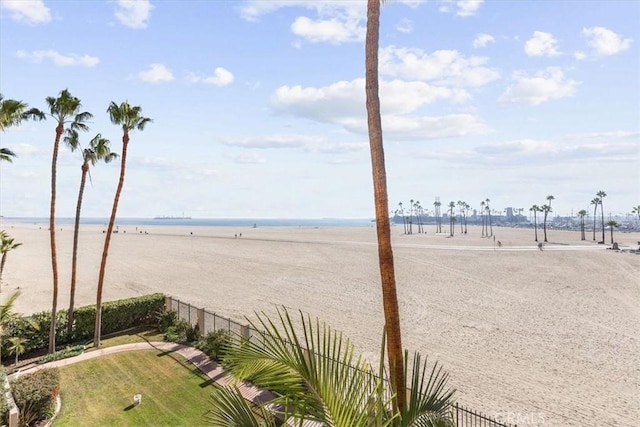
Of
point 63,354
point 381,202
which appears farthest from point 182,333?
point 381,202

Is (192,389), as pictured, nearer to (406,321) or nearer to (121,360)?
(121,360)

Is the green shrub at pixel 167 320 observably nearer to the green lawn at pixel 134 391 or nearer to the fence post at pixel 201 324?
the fence post at pixel 201 324

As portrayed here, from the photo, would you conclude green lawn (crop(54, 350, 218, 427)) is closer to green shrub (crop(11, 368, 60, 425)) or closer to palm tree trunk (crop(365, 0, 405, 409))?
green shrub (crop(11, 368, 60, 425))

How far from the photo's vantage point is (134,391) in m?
15.0

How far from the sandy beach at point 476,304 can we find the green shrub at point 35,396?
42.3 ft

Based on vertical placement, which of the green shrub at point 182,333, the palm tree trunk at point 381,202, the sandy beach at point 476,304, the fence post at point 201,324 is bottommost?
the sandy beach at point 476,304

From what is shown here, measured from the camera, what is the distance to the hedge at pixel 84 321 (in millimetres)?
18506

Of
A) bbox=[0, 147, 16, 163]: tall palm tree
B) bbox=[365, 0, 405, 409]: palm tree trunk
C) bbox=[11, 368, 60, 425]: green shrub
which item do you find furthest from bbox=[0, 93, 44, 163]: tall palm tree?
bbox=[365, 0, 405, 409]: palm tree trunk

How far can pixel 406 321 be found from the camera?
2498 centimetres

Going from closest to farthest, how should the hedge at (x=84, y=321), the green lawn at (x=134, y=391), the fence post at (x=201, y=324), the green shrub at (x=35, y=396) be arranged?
the green shrub at (x=35, y=396) → the green lawn at (x=134, y=391) → the hedge at (x=84, y=321) → the fence post at (x=201, y=324)

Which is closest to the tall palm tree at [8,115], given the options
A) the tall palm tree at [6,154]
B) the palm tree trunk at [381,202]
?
the tall palm tree at [6,154]

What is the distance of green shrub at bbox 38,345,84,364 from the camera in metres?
18.1

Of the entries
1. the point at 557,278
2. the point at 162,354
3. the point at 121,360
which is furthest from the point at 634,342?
the point at 121,360

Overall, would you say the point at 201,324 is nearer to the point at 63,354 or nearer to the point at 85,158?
the point at 63,354
